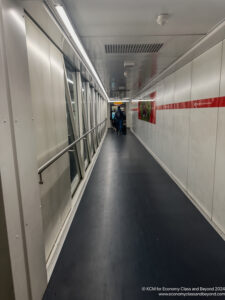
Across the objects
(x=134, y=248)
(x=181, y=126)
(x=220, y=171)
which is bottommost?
(x=134, y=248)

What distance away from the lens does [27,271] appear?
55.2 inches

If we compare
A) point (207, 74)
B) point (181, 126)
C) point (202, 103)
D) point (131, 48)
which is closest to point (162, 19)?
point (131, 48)

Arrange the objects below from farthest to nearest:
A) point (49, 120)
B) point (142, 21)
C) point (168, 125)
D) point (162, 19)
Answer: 1. point (168, 125)
2. point (49, 120)
3. point (142, 21)
4. point (162, 19)

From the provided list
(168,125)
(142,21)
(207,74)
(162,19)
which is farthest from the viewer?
(168,125)

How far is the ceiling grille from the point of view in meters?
2.58

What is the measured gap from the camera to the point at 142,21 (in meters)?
1.87

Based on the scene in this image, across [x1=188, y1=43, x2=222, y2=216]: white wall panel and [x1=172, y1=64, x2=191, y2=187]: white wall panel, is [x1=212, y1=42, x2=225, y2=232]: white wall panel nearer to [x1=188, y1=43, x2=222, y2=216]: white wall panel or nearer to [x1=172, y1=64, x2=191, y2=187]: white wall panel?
[x1=188, y1=43, x2=222, y2=216]: white wall panel

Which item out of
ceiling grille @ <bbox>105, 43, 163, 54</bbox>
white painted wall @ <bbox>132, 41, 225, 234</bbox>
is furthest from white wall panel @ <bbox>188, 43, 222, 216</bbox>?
ceiling grille @ <bbox>105, 43, 163, 54</bbox>

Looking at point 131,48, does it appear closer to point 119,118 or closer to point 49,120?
point 49,120

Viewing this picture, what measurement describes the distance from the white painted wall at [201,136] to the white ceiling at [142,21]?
0.48 meters

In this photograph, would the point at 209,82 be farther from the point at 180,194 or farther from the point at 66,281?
the point at 66,281

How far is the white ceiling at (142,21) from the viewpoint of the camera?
1564mm

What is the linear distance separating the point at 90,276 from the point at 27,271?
27.4 inches

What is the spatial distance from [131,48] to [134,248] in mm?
2661
